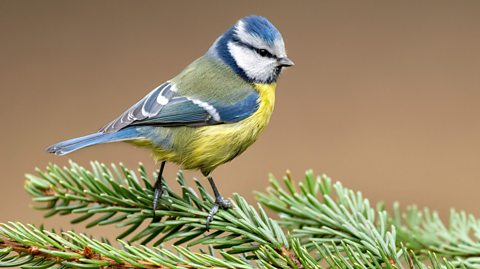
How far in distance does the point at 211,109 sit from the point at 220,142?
67 mm

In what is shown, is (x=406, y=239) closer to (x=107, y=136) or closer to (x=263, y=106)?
(x=263, y=106)

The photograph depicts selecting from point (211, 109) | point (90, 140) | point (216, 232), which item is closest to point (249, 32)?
point (211, 109)

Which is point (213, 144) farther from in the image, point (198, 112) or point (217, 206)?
point (217, 206)

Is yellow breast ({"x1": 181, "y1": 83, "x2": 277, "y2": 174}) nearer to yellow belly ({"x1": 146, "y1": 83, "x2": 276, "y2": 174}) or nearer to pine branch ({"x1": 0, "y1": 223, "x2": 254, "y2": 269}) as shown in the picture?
yellow belly ({"x1": 146, "y1": 83, "x2": 276, "y2": 174})

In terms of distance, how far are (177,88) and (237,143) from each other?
0.48 ft

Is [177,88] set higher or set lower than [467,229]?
higher

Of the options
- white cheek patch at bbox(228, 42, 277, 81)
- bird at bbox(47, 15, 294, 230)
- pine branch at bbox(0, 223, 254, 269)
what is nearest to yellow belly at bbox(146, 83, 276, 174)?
bird at bbox(47, 15, 294, 230)

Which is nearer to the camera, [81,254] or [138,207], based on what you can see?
[81,254]

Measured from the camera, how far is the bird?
1.02m

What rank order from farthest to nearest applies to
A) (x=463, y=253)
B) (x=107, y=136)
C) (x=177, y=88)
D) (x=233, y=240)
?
(x=177, y=88) → (x=107, y=136) → (x=463, y=253) → (x=233, y=240)

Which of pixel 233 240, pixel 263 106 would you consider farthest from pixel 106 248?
pixel 263 106

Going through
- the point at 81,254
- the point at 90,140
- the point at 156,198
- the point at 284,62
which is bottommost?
the point at 81,254

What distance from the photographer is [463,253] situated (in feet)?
2.83

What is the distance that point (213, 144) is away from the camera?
1.05m
